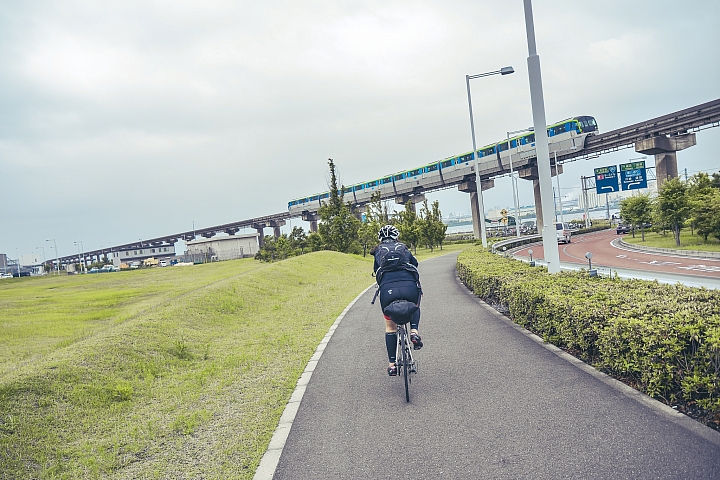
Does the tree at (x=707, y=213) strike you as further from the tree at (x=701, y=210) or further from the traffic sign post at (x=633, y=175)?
the traffic sign post at (x=633, y=175)

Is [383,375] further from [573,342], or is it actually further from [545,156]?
[545,156]

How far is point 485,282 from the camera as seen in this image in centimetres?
1238

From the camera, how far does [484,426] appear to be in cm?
462

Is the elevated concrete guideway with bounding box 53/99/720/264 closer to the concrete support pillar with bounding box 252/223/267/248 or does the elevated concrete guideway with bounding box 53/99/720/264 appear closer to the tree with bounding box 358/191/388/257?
the tree with bounding box 358/191/388/257

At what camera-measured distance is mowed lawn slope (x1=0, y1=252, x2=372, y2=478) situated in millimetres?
4746

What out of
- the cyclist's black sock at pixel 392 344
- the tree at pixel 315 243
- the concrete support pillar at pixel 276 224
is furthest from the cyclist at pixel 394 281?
the concrete support pillar at pixel 276 224

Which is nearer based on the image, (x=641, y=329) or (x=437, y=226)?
(x=641, y=329)

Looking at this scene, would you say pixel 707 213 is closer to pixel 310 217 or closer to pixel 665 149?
pixel 665 149

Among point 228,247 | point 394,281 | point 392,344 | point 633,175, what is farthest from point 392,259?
point 228,247

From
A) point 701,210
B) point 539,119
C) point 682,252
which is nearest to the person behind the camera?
point 539,119

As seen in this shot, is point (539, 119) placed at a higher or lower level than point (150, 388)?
higher

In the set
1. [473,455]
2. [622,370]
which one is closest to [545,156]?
[622,370]

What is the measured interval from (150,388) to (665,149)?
3946 centimetres

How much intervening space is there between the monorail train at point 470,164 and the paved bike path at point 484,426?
38.0m
